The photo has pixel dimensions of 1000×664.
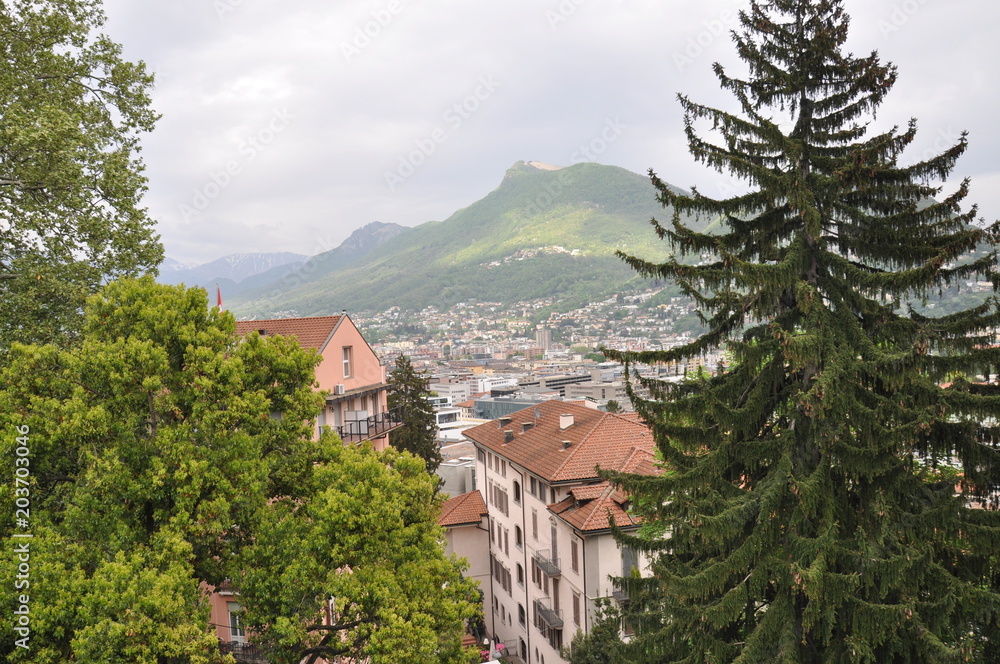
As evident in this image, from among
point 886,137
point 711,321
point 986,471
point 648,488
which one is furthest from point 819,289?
point 648,488

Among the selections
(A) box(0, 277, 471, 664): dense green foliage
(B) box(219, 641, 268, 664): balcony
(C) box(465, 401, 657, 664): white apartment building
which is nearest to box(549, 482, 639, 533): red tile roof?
(C) box(465, 401, 657, 664): white apartment building

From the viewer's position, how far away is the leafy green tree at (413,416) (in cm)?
4216

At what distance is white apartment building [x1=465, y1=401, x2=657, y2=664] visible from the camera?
25.5m

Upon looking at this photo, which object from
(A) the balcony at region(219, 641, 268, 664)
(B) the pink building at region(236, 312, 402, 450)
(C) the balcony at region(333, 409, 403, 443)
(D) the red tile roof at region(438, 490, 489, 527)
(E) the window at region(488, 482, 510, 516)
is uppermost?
(B) the pink building at region(236, 312, 402, 450)

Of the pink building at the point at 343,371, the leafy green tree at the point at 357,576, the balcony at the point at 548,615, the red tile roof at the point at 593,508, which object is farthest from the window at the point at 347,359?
the leafy green tree at the point at 357,576

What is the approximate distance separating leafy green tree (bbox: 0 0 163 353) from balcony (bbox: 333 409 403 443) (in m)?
11.9

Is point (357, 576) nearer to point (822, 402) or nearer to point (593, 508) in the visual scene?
point (822, 402)

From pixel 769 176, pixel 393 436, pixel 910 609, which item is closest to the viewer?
pixel 910 609

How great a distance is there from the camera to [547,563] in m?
29.0

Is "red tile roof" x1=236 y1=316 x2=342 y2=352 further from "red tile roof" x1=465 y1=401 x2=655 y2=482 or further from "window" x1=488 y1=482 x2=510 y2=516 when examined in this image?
"window" x1=488 y1=482 x2=510 y2=516

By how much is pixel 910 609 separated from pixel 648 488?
3.82 m

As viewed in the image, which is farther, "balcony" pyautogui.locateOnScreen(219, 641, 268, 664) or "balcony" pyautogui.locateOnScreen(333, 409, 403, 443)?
"balcony" pyautogui.locateOnScreen(333, 409, 403, 443)

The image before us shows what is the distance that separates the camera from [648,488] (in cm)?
1090

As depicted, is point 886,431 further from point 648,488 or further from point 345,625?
point 345,625
